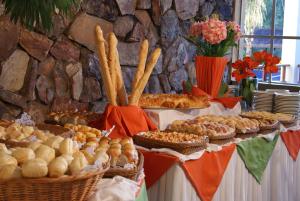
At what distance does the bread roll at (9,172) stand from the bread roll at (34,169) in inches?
0.7

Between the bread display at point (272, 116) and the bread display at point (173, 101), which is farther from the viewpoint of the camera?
the bread display at point (272, 116)

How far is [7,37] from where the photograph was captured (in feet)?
9.03

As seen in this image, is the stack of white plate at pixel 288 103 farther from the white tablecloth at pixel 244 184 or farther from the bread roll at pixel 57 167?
the bread roll at pixel 57 167

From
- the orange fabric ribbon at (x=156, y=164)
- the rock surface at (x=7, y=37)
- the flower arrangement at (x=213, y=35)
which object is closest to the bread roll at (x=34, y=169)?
the orange fabric ribbon at (x=156, y=164)

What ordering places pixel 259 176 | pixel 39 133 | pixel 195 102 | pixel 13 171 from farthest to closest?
pixel 195 102, pixel 259 176, pixel 39 133, pixel 13 171

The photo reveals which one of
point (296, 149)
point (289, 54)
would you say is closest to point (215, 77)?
point (296, 149)

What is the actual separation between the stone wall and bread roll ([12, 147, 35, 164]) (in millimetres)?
1708

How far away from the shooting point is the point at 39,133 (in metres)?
1.55

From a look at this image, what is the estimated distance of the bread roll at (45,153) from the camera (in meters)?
1.16

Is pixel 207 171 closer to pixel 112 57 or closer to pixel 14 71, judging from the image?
pixel 112 57

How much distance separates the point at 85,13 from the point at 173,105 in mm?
1142

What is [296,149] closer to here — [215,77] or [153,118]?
[215,77]

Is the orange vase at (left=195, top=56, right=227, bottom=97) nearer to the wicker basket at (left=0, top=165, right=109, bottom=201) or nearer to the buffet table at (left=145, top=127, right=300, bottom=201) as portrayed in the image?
the buffet table at (left=145, top=127, right=300, bottom=201)

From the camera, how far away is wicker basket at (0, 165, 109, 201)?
1.06 m
